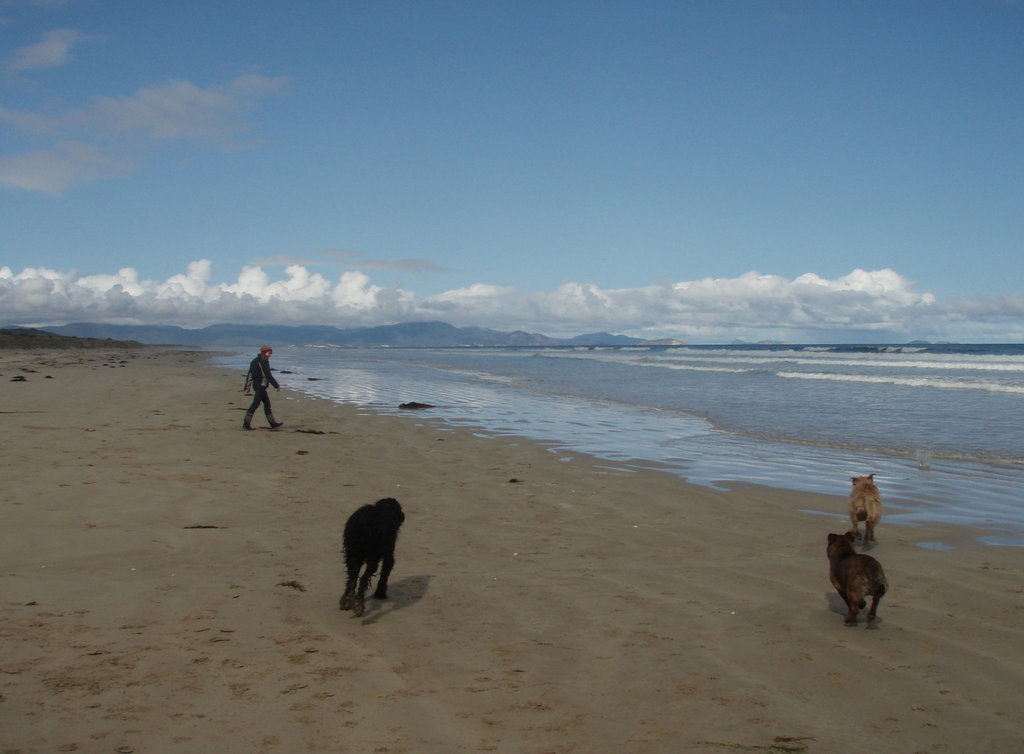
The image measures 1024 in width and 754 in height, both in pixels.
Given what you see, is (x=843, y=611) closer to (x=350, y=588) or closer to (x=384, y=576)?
(x=384, y=576)

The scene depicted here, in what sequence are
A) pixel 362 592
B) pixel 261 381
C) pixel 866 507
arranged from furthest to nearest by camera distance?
pixel 261 381 → pixel 866 507 → pixel 362 592

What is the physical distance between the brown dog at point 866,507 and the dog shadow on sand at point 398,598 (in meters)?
4.24

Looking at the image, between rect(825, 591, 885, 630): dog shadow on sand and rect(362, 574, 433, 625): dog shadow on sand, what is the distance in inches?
119

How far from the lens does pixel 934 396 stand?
24266 millimetres

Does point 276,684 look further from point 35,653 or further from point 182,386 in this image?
point 182,386

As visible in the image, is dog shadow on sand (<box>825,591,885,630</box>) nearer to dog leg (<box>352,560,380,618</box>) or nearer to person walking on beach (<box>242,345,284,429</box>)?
dog leg (<box>352,560,380,618</box>)

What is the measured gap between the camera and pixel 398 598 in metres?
5.32

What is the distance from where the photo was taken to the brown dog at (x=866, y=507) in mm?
6973

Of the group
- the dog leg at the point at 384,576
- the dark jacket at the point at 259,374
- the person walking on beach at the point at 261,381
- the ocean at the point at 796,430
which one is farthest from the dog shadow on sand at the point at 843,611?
the dark jacket at the point at 259,374

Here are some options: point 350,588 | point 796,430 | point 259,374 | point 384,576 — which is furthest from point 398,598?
point 796,430

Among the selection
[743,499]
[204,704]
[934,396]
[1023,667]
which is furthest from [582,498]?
[934,396]

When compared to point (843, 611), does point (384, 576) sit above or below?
Result: above

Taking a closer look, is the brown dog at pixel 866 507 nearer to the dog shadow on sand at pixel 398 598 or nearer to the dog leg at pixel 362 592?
the dog shadow on sand at pixel 398 598

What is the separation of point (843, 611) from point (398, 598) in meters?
3.23
